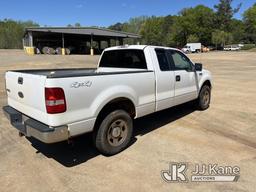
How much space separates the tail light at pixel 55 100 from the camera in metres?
3.33

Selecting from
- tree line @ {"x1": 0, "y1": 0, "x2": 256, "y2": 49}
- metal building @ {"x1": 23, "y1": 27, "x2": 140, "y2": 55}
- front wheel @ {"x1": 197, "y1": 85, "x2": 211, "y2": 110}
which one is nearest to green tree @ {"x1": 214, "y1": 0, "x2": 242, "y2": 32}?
tree line @ {"x1": 0, "y1": 0, "x2": 256, "y2": 49}

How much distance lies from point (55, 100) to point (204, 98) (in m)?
5.05

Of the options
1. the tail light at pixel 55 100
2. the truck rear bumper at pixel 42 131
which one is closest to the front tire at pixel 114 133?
the truck rear bumper at pixel 42 131

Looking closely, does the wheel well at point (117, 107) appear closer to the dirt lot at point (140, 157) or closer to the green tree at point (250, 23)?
the dirt lot at point (140, 157)

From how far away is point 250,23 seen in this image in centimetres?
9575

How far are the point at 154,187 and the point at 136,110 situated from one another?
5.43 feet

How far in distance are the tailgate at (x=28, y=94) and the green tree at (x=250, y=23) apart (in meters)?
103

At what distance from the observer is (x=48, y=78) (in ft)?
10.9

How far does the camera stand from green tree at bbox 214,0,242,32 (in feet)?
302

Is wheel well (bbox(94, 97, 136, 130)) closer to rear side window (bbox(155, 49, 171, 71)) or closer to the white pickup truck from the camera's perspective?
the white pickup truck

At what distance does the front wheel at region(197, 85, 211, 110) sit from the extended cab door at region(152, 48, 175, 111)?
1.75 metres

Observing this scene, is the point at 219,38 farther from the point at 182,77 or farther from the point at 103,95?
the point at 103,95

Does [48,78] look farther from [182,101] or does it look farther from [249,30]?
[249,30]

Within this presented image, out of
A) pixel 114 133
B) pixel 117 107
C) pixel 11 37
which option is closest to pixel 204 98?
pixel 117 107
